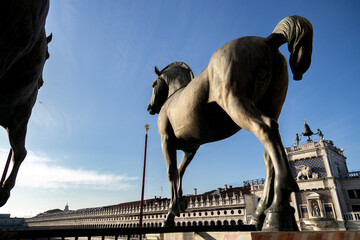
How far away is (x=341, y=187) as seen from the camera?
31672 mm

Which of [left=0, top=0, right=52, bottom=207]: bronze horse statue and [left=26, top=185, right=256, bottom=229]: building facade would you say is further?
[left=26, top=185, right=256, bottom=229]: building facade

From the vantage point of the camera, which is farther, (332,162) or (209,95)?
(332,162)

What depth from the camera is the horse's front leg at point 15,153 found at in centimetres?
402

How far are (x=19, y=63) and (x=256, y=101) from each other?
9.85 ft

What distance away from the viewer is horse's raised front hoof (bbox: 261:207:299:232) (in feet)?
6.50

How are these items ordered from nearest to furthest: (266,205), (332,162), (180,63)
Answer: (266,205) < (180,63) < (332,162)

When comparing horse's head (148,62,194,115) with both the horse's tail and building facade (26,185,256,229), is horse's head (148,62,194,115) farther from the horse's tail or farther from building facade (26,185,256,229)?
building facade (26,185,256,229)

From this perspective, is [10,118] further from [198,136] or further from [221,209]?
[221,209]

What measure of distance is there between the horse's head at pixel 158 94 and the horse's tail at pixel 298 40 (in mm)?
2484

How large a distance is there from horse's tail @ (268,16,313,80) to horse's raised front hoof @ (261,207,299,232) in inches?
62.7

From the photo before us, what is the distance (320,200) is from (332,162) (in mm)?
6357

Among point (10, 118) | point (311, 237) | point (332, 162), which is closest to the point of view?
point (311, 237)

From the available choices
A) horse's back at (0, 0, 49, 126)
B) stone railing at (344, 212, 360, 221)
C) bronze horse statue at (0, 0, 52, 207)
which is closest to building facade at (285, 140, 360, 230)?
stone railing at (344, 212, 360, 221)

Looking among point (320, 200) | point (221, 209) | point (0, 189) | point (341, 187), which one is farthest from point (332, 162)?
point (0, 189)
